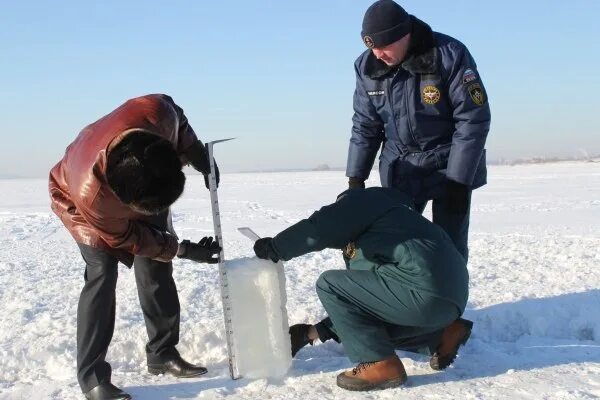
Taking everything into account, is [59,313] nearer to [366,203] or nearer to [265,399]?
[265,399]

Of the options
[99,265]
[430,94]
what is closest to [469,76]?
[430,94]

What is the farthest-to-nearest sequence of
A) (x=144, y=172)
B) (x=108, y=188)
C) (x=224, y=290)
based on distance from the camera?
(x=224, y=290)
(x=108, y=188)
(x=144, y=172)

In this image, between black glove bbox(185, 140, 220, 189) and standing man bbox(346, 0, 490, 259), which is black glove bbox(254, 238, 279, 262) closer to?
black glove bbox(185, 140, 220, 189)

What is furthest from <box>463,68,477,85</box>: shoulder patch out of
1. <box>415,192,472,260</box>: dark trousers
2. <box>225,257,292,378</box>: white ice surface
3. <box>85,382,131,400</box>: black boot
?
<box>85,382,131,400</box>: black boot

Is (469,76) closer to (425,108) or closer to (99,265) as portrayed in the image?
(425,108)

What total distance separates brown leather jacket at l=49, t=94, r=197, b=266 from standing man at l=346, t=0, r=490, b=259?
119cm

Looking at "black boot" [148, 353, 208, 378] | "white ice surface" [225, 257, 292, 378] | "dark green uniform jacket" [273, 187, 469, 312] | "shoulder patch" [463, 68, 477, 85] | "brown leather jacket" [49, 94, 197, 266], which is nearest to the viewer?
"brown leather jacket" [49, 94, 197, 266]

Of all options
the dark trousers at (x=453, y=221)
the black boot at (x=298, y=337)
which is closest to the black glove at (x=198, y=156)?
the black boot at (x=298, y=337)

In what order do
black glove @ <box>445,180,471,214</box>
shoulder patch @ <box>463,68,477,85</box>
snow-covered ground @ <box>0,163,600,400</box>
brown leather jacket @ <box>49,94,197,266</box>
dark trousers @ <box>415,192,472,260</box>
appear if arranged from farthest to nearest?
dark trousers @ <box>415,192,472,260</box>
black glove @ <box>445,180,471,214</box>
shoulder patch @ <box>463,68,477,85</box>
snow-covered ground @ <box>0,163,600,400</box>
brown leather jacket @ <box>49,94,197,266</box>

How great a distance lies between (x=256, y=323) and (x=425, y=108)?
150 centimetres

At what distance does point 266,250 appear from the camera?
3076 mm

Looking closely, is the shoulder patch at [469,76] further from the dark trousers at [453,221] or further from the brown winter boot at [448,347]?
the brown winter boot at [448,347]

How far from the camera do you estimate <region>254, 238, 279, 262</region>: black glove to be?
306 cm

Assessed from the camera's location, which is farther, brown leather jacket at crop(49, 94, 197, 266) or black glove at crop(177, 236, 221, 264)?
black glove at crop(177, 236, 221, 264)
